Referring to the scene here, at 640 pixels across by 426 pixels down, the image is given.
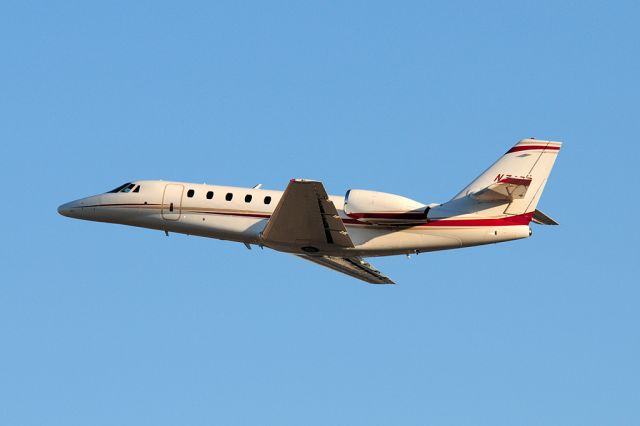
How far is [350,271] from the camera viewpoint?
4812 centimetres

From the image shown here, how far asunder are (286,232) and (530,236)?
7753 mm

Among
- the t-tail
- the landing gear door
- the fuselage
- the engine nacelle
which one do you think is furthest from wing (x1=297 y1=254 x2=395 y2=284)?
the t-tail

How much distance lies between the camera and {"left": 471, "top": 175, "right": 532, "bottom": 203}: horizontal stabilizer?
4183 centimetres

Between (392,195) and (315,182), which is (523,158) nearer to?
(392,195)

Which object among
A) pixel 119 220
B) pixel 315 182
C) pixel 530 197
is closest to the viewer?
pixel 315 182

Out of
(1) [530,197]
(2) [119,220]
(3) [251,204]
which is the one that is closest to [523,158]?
(1) [530,197]

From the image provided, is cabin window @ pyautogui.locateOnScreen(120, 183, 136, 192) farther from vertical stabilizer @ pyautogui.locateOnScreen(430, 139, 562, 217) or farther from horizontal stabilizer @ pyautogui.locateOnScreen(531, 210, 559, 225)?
horizontal stabilizer @ pyautogui.locateOnScreen(531, 210, 559, 225)

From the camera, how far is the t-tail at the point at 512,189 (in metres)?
42.3

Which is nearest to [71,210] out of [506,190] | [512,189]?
[506,190]

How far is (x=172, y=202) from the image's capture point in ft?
150

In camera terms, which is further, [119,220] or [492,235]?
[119,220]

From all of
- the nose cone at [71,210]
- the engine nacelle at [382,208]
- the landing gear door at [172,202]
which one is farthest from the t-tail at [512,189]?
the nose cone at [71,210]

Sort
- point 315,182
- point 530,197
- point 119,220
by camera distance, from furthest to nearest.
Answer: point 119,220 → point 530,197 → point 315,182

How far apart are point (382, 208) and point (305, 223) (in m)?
2.79
